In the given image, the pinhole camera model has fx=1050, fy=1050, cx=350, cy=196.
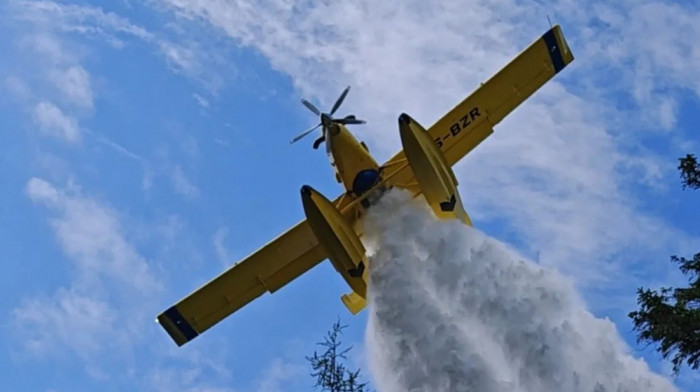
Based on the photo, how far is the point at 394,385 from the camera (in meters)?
18.2

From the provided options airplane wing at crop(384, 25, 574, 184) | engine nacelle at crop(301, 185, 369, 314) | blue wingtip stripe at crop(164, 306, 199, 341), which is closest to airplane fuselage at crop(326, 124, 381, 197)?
airplane wing at crop(384, 25, 574, 184)

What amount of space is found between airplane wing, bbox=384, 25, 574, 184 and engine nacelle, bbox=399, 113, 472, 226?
99 cm

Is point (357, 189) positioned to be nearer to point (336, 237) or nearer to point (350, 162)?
point (350, 162)

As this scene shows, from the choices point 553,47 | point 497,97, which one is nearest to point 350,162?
point 497,97

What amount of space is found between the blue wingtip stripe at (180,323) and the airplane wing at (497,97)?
5.29m

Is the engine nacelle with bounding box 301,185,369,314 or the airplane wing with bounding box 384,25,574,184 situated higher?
the airplane wing with bounding box 384,25,574,184

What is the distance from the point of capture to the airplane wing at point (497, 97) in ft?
65.8

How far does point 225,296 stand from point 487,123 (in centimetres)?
618

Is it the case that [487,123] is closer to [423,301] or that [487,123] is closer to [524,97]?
[524,97]

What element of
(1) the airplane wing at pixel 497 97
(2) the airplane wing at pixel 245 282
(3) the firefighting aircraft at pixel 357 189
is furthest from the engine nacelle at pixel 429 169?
(2) the airplane wing at pixel 245 282

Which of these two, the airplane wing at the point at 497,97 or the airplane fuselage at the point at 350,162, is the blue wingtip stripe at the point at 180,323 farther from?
the airplane wing at the point at 497,97

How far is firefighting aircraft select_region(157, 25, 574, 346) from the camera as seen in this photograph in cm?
1861

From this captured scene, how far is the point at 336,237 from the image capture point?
A: 60.4 ft

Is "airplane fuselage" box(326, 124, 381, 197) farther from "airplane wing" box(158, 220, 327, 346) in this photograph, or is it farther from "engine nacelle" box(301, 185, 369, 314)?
"airplane wing" box(158, 220, 327, 346)
